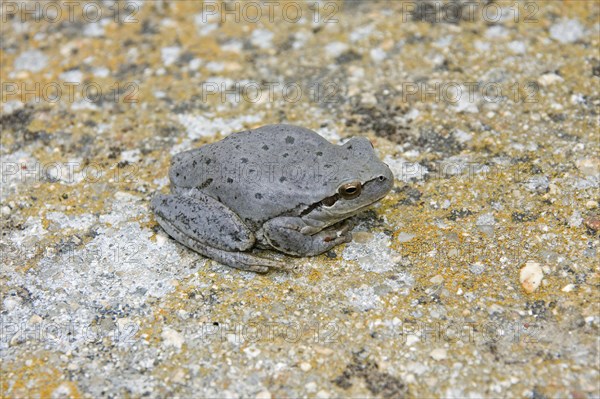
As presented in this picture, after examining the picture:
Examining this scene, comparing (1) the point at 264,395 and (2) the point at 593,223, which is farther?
(2) the point at 593,223

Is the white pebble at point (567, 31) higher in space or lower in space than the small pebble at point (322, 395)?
higher

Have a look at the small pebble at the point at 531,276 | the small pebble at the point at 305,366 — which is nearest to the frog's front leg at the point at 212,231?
the small pebble at the point at 305,366

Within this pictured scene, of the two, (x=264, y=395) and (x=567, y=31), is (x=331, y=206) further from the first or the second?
(x=567, y=31)

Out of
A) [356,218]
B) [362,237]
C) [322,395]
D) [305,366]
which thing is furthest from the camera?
[356,218]

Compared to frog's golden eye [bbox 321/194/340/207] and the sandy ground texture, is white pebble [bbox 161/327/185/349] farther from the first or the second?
frog's golden eye [bbox 321/194/340/207]

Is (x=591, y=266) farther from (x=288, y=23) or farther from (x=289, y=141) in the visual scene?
(x=288, y=23)

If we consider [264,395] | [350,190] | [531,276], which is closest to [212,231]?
[350,190]

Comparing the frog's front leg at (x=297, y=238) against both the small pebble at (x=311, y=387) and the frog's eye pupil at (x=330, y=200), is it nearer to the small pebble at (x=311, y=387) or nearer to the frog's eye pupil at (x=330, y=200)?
the frog's eye pupil at (x=330, y=200)

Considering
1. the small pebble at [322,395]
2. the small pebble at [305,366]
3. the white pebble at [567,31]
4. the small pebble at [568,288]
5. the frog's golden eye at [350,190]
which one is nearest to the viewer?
the small pebble at [322,395]
